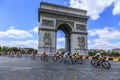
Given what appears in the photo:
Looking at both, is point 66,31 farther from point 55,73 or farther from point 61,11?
point 55,73

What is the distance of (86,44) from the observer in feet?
121

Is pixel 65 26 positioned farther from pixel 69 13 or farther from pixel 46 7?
pixel 46 7

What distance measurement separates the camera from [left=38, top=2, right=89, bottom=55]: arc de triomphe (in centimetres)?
3319

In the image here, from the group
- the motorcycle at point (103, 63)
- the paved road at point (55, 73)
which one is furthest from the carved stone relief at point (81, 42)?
the paved road at point (55, 73)

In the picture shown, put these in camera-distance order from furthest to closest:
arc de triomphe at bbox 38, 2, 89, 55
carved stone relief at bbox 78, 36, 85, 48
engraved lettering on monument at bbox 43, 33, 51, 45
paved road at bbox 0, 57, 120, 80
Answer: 1. carved stone relief at bbox 78, 36, 85, 48
2. arc de triomphe at bbox 38, 2, 89, 55
3. engraved lettering on monument at bbox 43, 33, 51, 45
4. paved road at bbox 0, 57, 120, 80

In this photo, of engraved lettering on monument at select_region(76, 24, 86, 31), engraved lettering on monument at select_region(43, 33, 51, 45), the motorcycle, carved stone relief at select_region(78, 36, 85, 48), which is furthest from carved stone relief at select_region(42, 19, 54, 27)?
the motorcycle

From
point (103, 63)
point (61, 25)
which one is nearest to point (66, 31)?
point (61, 25)

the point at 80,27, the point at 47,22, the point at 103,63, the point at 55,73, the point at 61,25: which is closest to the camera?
the point at 55,73

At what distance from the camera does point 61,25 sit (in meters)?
37.1

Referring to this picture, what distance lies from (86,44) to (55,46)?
7.40m

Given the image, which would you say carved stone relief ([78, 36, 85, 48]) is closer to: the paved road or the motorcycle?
the motorcycle

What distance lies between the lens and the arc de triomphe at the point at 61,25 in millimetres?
33188

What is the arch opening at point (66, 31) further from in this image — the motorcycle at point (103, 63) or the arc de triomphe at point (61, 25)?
the motorcycle at point (103, 63)

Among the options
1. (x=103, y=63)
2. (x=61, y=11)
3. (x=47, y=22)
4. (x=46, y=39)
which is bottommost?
(x=103, y=63)
